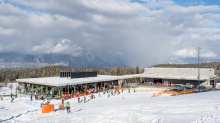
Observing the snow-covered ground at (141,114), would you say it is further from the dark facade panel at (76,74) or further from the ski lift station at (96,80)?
the dark facade panel at (76,74)

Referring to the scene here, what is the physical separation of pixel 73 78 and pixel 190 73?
41558 mm

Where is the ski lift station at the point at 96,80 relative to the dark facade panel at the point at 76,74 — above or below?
below

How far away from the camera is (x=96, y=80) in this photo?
41438mm

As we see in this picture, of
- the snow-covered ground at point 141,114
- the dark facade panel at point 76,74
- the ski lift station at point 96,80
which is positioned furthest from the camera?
the dark facade panel at point 76,74

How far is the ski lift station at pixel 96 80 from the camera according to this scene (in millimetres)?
35188

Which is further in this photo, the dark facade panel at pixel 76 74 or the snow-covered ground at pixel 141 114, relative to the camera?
the dark facade panel at pixel 76 74

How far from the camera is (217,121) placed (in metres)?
10.9

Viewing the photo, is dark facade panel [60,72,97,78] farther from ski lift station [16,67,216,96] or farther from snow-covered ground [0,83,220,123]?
snow-covered ground [0,83,220,123]

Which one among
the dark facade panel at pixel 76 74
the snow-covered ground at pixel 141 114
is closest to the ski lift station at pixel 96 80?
the dark facade panel at pixel 76 74

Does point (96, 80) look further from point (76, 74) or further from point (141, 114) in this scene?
point (141, 114)

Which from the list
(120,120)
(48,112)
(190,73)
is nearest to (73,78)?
(48,112)

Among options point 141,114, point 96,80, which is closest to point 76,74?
point 96,80

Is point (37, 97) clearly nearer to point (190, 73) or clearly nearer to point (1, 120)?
point (1, 120)

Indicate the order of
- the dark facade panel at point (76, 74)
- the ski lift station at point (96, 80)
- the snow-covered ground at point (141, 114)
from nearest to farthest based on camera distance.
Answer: the snow-covered ground at point (141, 114)
the ski lift station at point (96, 80)
the dark facade panel at point (76, 74)
